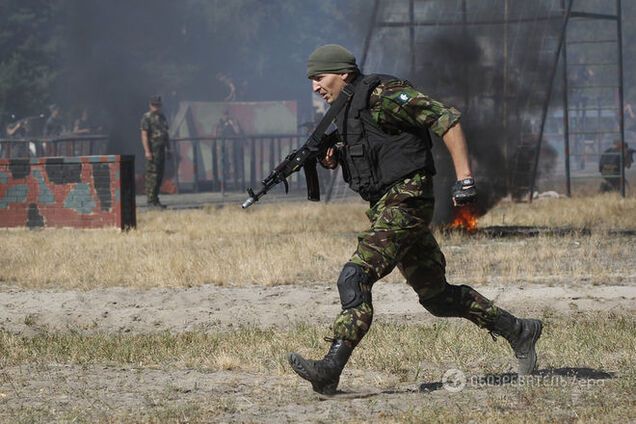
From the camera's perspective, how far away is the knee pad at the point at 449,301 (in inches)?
270

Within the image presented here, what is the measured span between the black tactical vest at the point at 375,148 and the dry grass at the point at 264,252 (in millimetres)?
4731

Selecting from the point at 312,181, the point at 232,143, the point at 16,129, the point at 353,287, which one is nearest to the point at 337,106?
the point at 312,181

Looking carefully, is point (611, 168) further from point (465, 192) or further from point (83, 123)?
point (83, 123)

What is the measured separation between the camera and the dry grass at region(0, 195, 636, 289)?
11.7m

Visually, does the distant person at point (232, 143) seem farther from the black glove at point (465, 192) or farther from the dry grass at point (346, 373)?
the black glove at point (465, 192)

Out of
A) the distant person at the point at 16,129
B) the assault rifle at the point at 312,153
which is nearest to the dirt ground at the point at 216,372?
the assault rifle at the point at 312,153

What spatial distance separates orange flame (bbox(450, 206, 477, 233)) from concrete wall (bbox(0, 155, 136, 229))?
387cm

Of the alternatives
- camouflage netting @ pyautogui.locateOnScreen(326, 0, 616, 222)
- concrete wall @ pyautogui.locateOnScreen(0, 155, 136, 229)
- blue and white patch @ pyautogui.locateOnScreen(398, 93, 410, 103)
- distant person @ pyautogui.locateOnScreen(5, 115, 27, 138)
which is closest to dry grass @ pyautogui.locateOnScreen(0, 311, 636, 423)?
blue and white patch @ pyautogui.locateOnScreen(398, 93, 410, 103)

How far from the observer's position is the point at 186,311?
1031 centimetres

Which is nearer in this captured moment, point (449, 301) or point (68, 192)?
point (449, 301)

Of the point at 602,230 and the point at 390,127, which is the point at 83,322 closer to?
the point at 390,127

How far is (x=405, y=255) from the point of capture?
672 centimetres

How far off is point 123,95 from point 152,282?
3132cm

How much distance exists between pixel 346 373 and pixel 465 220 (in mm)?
8414
